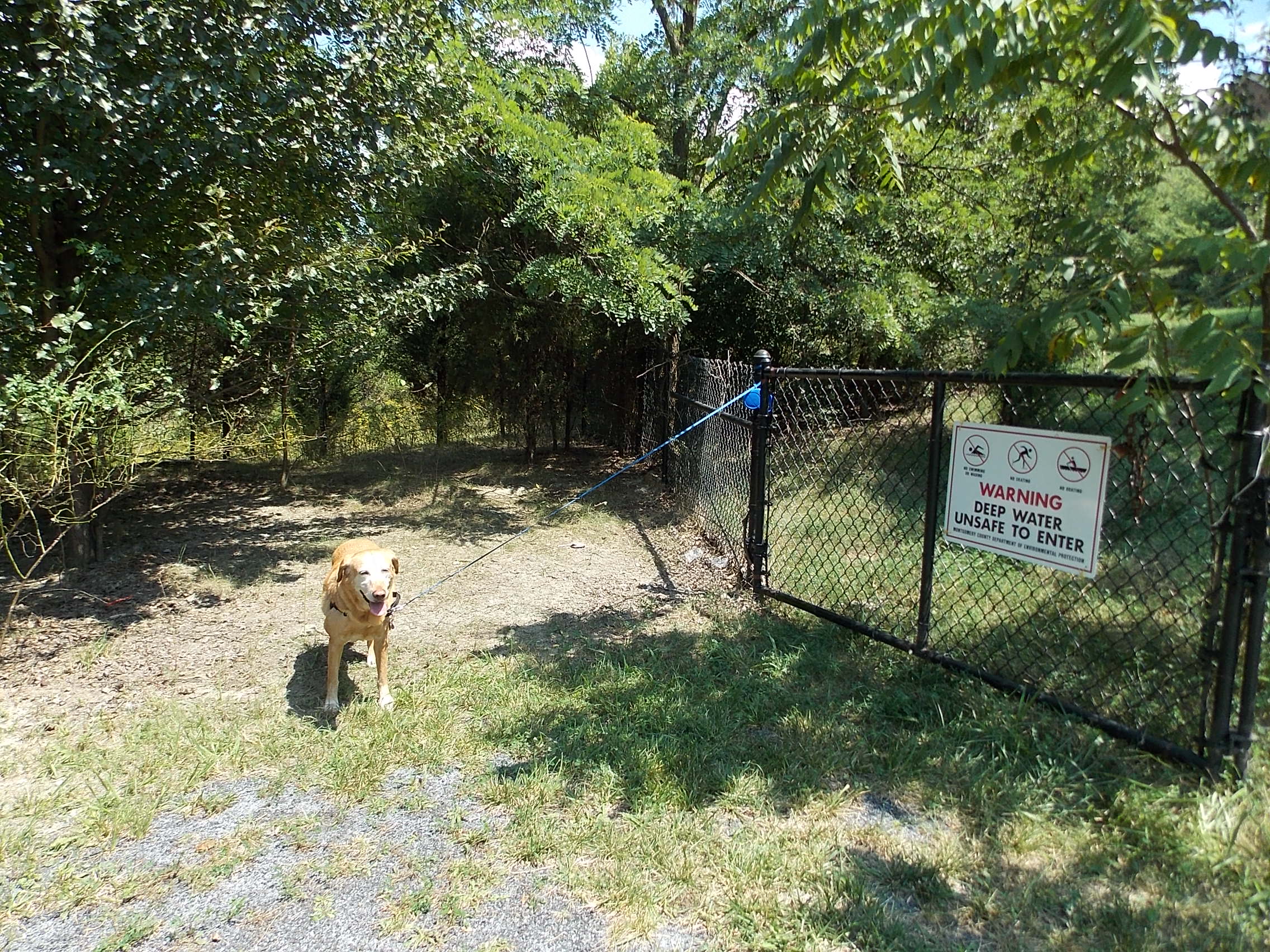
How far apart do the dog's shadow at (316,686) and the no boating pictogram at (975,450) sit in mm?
2917

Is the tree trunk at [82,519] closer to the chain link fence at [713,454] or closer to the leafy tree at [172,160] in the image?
the leafy tree at [172,160]

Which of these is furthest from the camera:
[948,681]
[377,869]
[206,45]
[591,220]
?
[591,220]

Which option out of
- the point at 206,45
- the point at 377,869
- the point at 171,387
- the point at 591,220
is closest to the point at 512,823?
the point at 377,869

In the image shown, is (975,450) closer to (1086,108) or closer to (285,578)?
(1086,108)

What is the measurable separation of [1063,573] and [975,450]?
51.5 inches

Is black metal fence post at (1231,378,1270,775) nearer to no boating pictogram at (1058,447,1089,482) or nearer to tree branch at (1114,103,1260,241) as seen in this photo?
no boating pictogram at (1058,447,1089,482)

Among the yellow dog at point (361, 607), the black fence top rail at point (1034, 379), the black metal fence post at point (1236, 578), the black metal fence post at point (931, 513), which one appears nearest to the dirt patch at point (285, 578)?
the yellow dog at point (361, 607)

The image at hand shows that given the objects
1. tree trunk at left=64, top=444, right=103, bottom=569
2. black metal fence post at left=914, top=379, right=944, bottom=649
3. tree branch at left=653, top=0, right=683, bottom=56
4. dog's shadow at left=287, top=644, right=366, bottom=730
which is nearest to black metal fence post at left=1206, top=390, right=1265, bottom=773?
black metal fence post at left=914, top=379, right=944, bottom=649

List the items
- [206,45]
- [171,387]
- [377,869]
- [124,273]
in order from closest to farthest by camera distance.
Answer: [377,869] → [206,45] → [124,273] → [171,387]

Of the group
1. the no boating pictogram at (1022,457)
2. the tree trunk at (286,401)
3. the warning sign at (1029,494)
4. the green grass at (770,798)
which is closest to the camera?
the green grass at (770,798)

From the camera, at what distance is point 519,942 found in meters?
2.01

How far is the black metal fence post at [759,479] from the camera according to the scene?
454 cm

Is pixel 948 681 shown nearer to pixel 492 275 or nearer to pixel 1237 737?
pixel 1237 737

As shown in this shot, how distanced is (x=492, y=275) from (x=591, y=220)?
2.35 m
